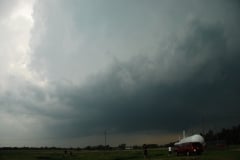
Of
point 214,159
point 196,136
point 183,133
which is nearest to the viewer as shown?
point 214,159

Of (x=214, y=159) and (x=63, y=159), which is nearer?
(x=214, y=159)

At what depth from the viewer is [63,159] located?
4353 inches

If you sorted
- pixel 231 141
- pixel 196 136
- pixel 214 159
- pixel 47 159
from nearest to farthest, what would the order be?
pixel 214 159 → pixel 196 136 → pixel 47 159 → pixel 231 141

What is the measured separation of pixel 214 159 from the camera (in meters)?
70.1

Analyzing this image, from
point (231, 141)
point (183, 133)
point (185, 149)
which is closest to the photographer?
point (185, 149)

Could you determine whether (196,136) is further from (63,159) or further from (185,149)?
(63,159)

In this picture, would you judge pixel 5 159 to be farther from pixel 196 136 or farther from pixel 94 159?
pixel 196 136

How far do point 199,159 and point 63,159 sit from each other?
164 ft

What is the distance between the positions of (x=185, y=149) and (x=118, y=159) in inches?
684

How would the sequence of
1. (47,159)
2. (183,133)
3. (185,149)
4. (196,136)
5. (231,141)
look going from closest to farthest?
(185,149) → (196,136) → (47,159) → (183,133) → (231,141)

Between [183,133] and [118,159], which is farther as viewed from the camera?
[183,133]

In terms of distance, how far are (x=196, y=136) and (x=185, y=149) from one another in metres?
12.5

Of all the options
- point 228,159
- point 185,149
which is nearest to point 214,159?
point 228,159

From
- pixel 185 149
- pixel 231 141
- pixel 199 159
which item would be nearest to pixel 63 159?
pixel 185 149
